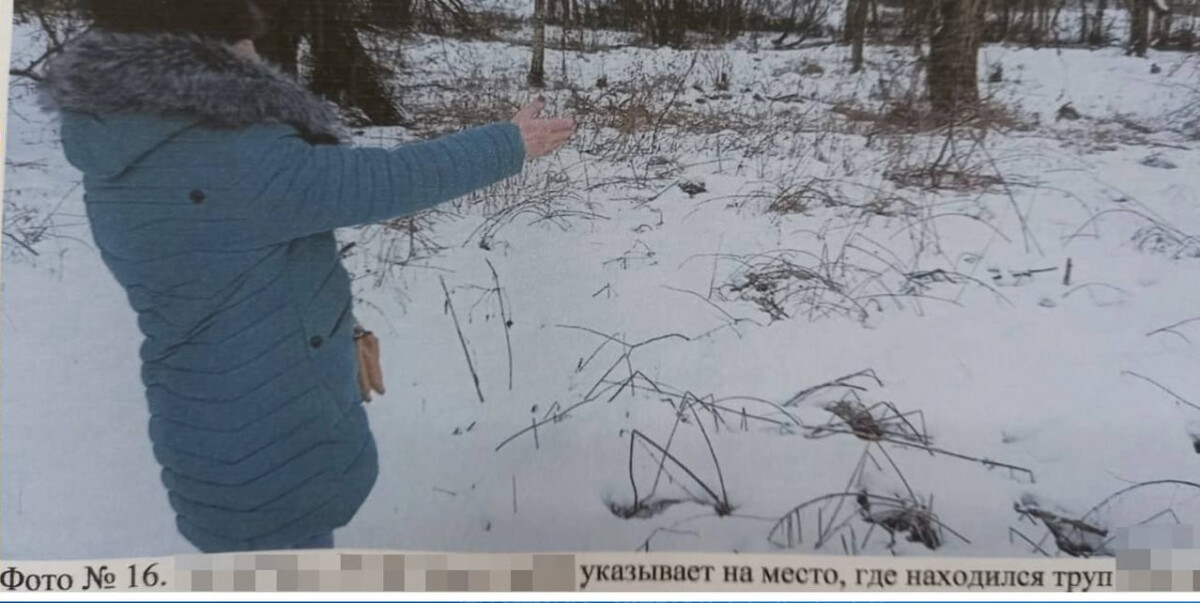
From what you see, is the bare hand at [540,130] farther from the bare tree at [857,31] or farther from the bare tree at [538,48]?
the bare tree at [857,31]

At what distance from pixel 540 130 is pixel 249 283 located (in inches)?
26.2

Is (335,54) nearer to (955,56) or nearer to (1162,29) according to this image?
(955,56)

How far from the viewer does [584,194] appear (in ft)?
5.94

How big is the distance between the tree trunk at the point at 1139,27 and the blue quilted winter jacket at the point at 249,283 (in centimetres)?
137

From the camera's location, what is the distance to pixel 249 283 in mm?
1601

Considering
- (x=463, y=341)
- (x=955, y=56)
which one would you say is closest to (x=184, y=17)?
(x=463, y=341)

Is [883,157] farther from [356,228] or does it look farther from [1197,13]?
[356,228]

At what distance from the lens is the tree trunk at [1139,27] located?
72.4 inches

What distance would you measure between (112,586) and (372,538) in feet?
1.86

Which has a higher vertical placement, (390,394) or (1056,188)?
(1056,188)

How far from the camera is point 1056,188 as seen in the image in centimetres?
183

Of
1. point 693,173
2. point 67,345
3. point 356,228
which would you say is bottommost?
point 67,345

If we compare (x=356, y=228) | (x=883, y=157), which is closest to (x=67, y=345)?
(x=356, y=228)

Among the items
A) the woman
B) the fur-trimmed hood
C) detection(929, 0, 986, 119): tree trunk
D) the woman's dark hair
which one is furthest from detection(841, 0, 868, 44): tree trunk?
the woman's dark hair
